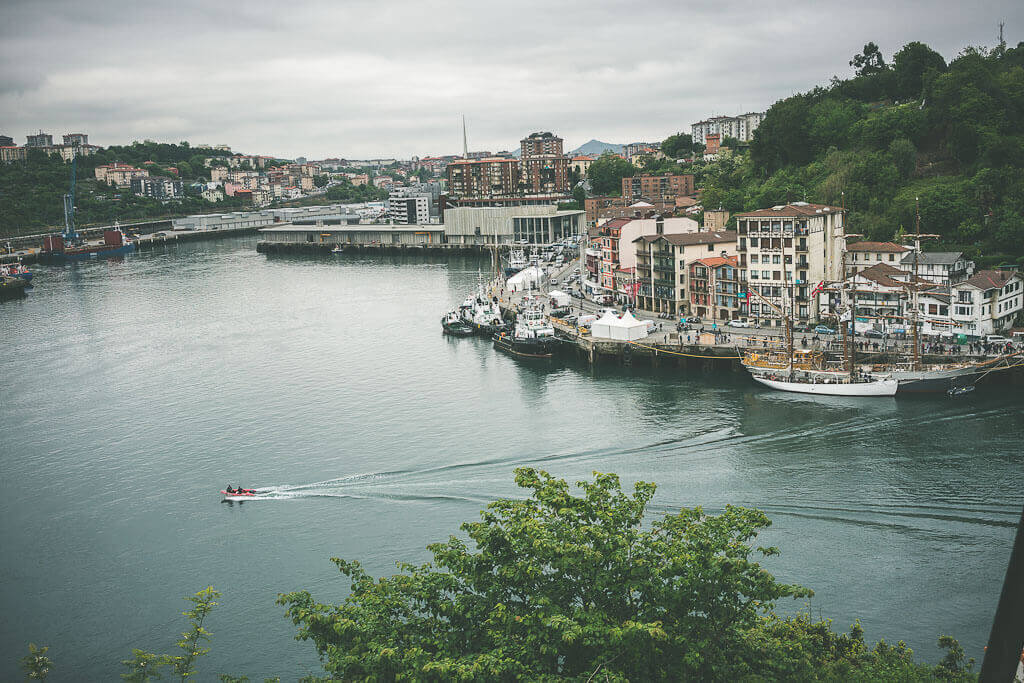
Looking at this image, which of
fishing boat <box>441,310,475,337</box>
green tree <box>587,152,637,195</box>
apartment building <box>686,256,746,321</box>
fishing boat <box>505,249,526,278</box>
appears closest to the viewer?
apartment building <box>686,256,746,321</box>

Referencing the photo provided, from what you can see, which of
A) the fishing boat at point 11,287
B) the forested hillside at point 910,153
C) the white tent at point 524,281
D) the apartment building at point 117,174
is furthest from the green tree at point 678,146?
the apartment building at point 117,174

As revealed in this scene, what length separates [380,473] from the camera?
42.8ft

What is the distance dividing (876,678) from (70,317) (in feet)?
101

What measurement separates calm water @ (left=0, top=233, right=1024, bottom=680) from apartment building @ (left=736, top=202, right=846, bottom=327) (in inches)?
173

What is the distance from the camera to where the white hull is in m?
16.1

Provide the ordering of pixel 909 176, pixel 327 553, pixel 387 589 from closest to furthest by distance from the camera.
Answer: pixel 387 589
pixel 327 553
pixel 909 176

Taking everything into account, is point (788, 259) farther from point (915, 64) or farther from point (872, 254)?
point (915, 64)

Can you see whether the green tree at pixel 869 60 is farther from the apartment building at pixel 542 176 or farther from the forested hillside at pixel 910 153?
the apartment building at pixel 542 176

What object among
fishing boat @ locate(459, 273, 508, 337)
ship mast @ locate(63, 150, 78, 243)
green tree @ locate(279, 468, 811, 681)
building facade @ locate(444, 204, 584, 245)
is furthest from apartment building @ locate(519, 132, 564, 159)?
green tree @ locate(279, 468, 811, 681)

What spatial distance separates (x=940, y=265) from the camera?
19.5m

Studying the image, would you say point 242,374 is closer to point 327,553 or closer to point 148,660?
point 327,553

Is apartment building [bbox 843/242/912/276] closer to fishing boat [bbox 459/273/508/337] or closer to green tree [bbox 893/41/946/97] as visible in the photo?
fishing boat [bbox 459/273/508/337]

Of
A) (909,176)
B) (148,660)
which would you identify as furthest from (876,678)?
(909,176)

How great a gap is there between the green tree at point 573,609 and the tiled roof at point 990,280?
14.5 metres
